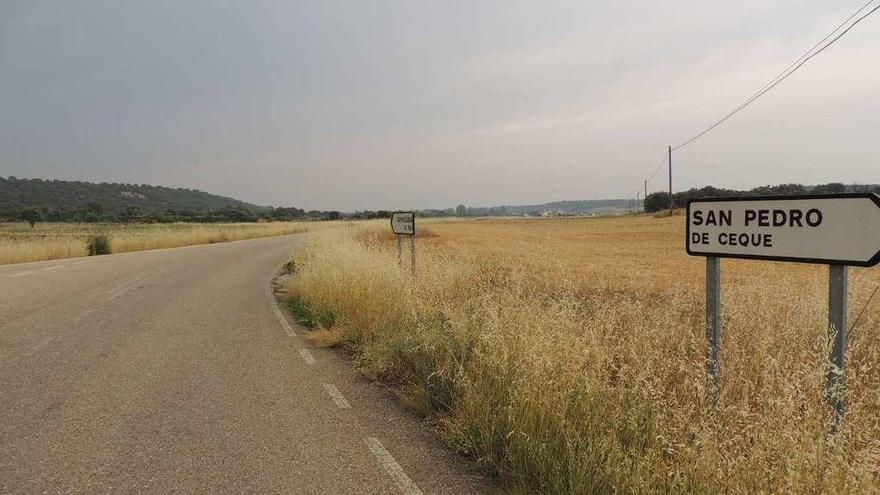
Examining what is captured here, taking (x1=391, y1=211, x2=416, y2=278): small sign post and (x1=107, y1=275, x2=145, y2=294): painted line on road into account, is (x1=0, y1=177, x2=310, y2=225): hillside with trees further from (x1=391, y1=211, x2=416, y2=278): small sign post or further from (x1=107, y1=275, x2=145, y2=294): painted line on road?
(x1=391, y1=211, x2=416, y2=278): small sign post

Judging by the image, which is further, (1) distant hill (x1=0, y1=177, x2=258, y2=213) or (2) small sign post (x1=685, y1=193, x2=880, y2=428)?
(1) distant hill (x1=0, y1=177, x2=258, y2=213)

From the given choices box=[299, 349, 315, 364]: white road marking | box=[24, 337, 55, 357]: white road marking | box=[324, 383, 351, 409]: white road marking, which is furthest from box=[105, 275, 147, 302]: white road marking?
box=[324, 383, 351, 409]: white road marking

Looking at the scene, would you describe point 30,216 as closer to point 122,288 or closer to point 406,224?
point 122,288

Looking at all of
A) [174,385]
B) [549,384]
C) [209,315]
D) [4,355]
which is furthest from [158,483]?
[209,315]

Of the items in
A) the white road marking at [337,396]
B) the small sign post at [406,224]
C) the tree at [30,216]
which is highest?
the tree at [30,216]

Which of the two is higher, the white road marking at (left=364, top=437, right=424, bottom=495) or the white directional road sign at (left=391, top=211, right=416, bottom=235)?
the white directional road sign at (left=391, top=211, right=416, bottom=235)

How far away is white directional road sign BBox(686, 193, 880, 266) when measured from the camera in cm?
313

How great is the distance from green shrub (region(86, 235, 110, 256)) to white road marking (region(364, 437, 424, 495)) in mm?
29292

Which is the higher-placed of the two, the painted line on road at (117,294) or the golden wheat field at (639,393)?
the golden wheat field at (639,393)

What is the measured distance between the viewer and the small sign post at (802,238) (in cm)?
316

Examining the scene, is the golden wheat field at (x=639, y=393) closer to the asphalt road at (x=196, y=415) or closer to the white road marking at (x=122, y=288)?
the asphalt road at (x=196, y=415)

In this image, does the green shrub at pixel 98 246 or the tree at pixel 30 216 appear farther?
the tree at pixel 30 216

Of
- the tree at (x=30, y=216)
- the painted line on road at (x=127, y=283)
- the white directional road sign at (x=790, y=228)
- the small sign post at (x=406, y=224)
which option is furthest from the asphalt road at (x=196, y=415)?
the tree at (x=30, y=216)

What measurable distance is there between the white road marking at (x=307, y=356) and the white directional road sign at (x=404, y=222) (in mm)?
3772
